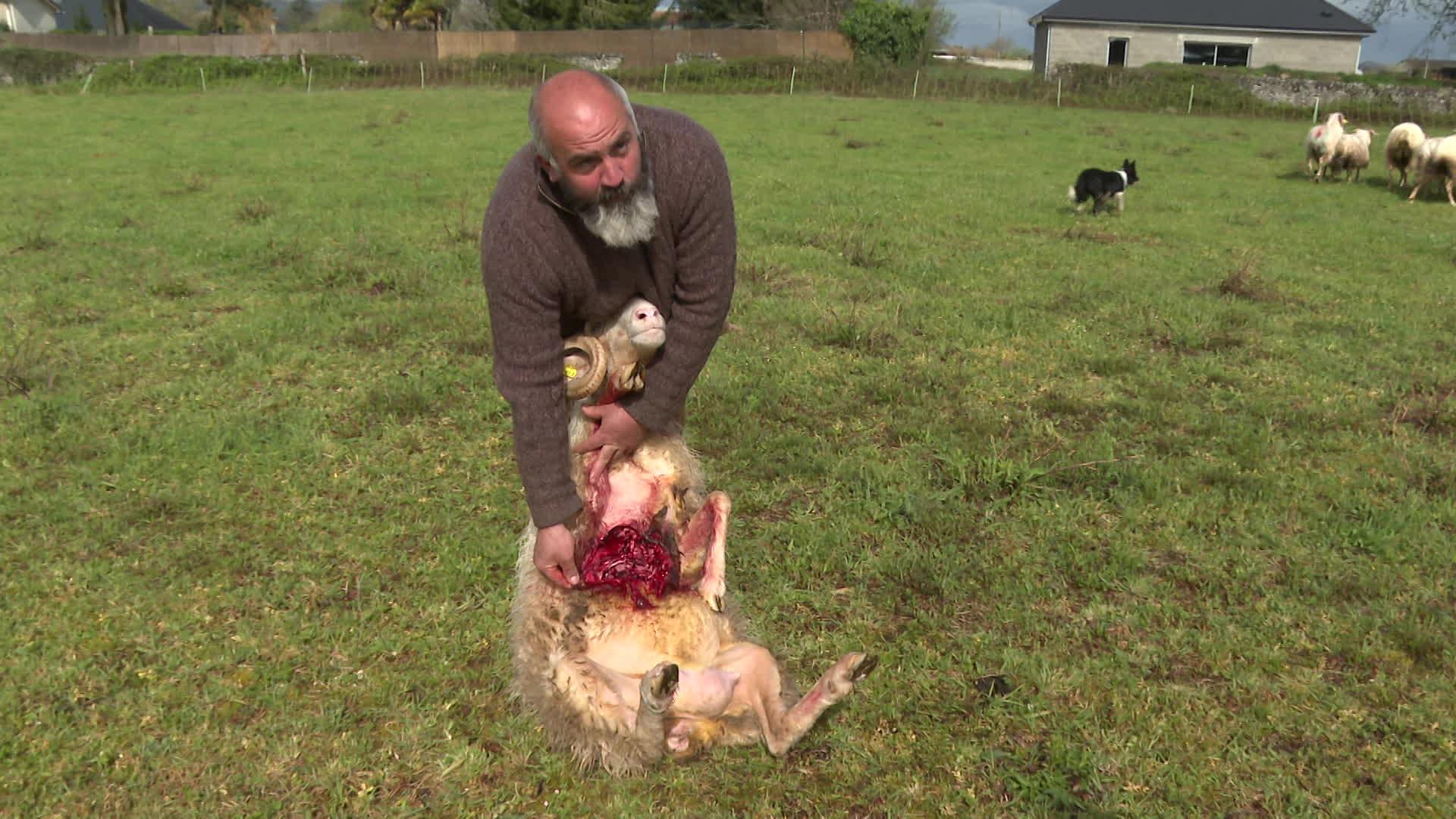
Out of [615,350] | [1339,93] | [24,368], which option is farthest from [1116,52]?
[615,350]

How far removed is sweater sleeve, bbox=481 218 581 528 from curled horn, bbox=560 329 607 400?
93mm

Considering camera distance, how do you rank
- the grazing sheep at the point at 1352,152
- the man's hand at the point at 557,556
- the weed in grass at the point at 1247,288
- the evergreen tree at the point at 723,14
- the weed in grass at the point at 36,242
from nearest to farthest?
1. the man's hand at the point at 557,556
2. the weed in grass at the point at 1247,288
3. the weed in grass at the point at 36,242
4. the grazing sheep at the point at 1352,152
5. the evergreen tree at the point at 723,14

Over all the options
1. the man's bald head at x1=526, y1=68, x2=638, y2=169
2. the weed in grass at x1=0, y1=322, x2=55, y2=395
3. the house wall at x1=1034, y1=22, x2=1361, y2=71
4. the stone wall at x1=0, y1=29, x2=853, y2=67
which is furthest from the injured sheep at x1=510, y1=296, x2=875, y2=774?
the house wall at x1=1034, y1=22, x2=1361, y2=71

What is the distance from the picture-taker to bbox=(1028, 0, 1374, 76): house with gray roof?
151ft

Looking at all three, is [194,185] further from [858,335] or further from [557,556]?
[557,556]

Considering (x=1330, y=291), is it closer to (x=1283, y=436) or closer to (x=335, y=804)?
(x=1283, y=436)

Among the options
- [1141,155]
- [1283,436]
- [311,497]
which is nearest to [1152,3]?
[1141,155]

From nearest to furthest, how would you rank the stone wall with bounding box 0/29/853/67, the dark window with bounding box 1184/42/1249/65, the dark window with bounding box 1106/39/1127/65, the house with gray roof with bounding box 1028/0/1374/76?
1. the stone wall with bounding box 0/29/853/67
2. the house with gray roof with bounding box 1028/0/1374/76
3. the dark window with bounding box 1106/39/1127/65
4. the dark window with bounding box 1184/42/1249/65

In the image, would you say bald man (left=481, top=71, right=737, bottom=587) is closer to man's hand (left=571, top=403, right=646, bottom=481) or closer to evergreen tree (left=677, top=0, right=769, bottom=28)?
man's hand (left=571, top=403, right=646, bottom=481)

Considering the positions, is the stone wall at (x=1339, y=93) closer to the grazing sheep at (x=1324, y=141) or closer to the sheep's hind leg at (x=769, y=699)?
the grazing sheep at (x=1324, y=141)

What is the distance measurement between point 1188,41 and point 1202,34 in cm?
72

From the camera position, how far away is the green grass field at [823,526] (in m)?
3.17

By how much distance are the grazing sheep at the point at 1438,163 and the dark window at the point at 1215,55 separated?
36.9 meters

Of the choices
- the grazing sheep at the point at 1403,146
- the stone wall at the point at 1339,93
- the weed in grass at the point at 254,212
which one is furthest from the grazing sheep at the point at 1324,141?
the weed in grass at the point at 254,212
